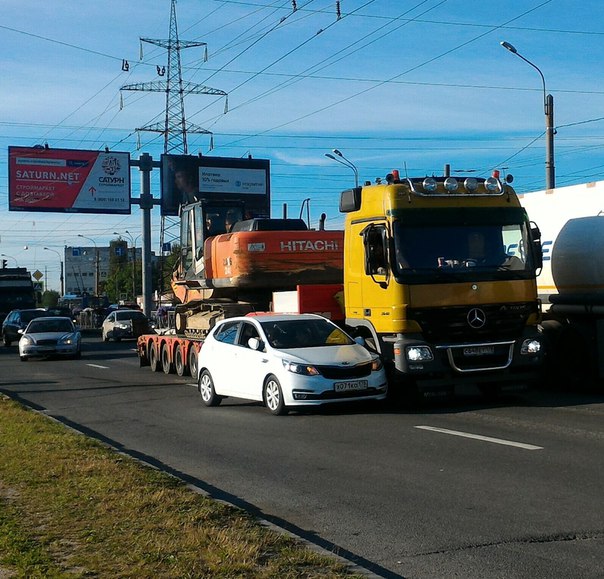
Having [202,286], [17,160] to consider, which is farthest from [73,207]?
[202,286]

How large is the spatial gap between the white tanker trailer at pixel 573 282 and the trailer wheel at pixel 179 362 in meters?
8.88

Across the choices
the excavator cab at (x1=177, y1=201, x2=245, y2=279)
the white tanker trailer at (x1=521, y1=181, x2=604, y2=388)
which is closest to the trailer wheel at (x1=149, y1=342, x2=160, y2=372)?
the excavator cab at (x1=177, y1=201, x2=245, y2=279)

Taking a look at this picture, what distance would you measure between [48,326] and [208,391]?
1824 cm

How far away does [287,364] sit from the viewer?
1403 cm

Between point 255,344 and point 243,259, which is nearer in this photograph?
point 255,344

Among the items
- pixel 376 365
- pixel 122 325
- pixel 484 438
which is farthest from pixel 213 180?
pixel 484 438

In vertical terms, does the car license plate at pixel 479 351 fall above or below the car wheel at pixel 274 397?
above

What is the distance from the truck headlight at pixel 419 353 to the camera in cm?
1420

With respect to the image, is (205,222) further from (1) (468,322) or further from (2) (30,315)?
(2) (30,315)

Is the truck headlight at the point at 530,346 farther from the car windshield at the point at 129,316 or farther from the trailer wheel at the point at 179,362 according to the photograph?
the car windshield at the point at 129,316

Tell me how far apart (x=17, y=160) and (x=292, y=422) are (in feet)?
150

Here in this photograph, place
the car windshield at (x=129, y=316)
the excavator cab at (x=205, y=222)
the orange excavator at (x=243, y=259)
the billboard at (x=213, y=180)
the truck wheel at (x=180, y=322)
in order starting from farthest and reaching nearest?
the billboard at (x=213, y=180) → the car windshield at (x=129, y=316) → the truck wheel at (x=180, y=322) → the excavator cab at (x=205, y=222) → the orange excavator at (x=243, y=259)

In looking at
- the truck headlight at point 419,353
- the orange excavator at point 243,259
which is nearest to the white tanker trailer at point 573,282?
the truck headlight at point 419,353

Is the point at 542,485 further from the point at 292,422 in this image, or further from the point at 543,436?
the point at 292,422
